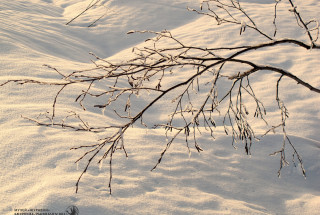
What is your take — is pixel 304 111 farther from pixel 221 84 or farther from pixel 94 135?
pixel 94 135

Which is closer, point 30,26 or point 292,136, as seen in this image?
point 292,136

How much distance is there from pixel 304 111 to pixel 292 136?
1365 mm

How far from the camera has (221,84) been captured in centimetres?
909

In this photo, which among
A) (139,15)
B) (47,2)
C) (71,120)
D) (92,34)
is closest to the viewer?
(71,120)

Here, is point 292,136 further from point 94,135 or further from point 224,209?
point 94,135

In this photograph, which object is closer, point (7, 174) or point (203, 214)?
point (203, 214)

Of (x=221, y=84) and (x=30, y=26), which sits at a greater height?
(x=30, y=26)

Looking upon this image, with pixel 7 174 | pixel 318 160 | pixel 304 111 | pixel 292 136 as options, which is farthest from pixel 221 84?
pixel 7 174

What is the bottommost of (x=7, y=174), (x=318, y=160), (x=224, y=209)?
(x=318, y=160)

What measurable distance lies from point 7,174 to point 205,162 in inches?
106

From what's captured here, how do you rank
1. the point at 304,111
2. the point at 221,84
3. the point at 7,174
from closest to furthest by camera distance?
the point at 7,174 → the point at 304,111 → the point at 221,84

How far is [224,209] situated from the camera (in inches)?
172

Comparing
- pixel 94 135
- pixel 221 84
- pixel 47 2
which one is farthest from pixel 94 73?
pixel 47 2

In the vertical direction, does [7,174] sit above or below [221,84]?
above
